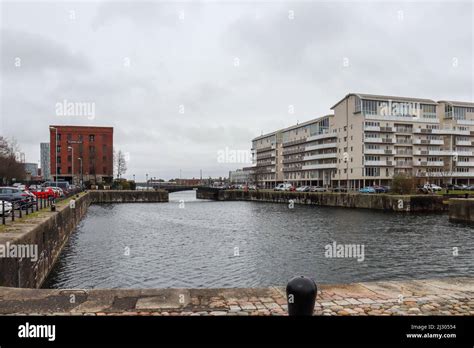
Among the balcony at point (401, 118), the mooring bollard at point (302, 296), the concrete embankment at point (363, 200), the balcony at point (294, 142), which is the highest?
the balcony at point (401, 118)

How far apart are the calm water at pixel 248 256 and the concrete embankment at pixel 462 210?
26.5 feet

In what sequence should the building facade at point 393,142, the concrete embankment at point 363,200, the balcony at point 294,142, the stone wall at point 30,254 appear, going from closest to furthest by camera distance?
1. the stone wall at point 30,254
2. the concrete embankment at point 363,200
3. the building facade at point 393,142
4. the balcony at point 294,142

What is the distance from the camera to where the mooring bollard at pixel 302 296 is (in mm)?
6012

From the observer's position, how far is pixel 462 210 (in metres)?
44.3

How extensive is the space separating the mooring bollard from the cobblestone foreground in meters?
1.31

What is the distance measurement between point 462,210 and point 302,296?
4613 cm

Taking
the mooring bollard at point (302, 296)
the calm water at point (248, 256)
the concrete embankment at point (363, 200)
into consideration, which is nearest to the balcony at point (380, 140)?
the concrete embankment at point (363, 200)

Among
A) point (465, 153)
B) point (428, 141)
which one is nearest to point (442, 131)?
point (428, 141)

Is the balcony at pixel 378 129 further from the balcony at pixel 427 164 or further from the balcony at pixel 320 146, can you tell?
the balcony at pixel 320 146

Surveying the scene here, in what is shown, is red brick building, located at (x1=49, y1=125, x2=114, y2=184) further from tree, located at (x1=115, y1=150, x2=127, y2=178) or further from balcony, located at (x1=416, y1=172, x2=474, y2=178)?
balcony, located at (x1=416, y1=172, x2=474, y2=178)

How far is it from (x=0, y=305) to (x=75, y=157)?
113724mm

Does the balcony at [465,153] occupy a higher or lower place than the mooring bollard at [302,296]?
higher
